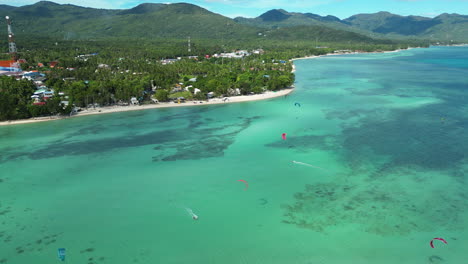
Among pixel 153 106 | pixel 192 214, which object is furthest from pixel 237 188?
pixel 153 106

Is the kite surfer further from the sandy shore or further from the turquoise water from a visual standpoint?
the sandy shore

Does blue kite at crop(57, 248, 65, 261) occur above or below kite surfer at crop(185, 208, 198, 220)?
below

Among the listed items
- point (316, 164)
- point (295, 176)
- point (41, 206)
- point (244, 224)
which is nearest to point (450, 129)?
point (316, 164)

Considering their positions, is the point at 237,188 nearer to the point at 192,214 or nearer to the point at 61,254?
the point at 192,214

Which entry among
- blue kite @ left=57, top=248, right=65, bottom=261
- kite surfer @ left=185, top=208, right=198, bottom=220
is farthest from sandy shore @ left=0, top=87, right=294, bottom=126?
blue kite @ left=57, top=248, right=65, bottom=261

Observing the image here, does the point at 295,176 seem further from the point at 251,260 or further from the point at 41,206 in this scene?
the point at 41,206

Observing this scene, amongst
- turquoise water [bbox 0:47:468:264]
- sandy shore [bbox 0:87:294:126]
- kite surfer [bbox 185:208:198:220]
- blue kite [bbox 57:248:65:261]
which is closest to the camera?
blue kite [bbox 57:248:65:261]

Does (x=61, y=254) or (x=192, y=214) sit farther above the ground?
(x=192, y=214)

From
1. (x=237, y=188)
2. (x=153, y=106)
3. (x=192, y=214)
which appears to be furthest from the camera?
(x=153, y=106)
